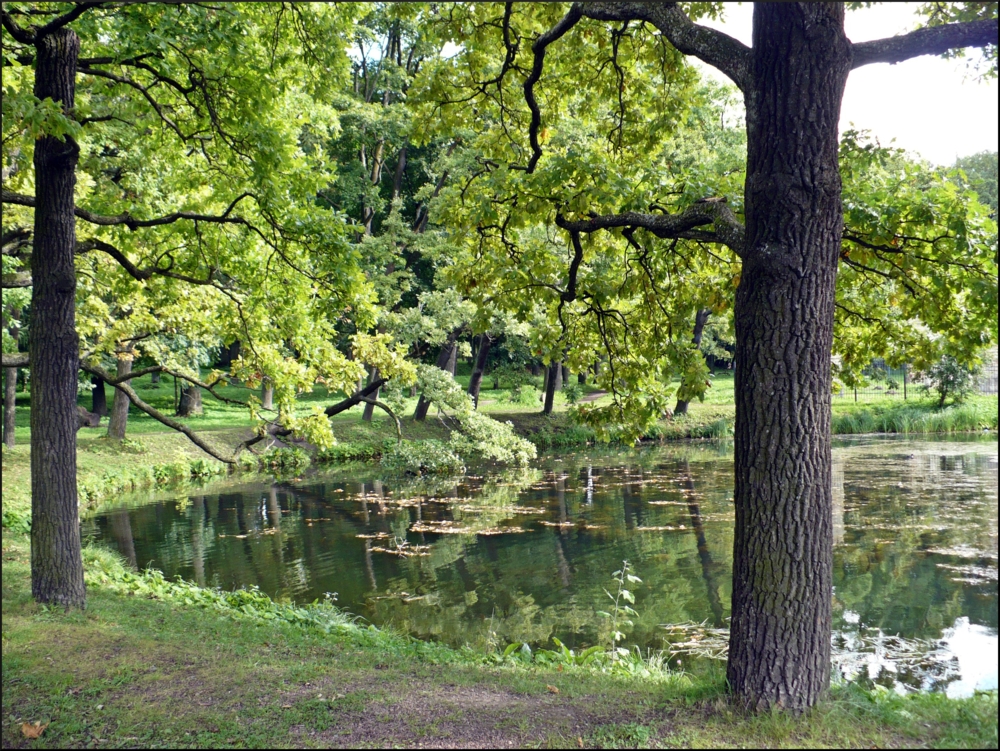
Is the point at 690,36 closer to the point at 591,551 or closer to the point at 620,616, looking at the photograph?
the point at 620,616

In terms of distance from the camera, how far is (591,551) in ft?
40.6

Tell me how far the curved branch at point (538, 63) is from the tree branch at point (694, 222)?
1.31 m

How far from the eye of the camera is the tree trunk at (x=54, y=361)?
6.75 meters

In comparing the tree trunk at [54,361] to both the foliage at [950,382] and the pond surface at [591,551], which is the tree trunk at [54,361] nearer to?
the pond surface at [591,551]

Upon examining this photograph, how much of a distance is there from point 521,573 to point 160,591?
493 centimetres

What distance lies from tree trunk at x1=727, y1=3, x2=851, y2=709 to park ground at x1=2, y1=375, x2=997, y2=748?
0.34 metres

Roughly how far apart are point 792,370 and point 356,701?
3.23 meters

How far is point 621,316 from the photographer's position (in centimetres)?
720

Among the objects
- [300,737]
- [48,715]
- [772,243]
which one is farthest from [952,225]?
[48,715]

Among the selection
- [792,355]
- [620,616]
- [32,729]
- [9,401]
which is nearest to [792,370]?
[792,355]

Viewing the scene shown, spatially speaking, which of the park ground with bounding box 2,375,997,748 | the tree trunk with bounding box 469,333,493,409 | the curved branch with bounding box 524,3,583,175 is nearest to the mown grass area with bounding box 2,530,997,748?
the park ground with bounding box 2,375,997,748

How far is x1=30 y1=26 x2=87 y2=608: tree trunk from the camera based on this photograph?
675 cm

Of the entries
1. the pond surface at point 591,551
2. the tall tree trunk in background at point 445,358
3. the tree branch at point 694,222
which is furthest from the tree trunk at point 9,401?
the tree branch at point 694,222

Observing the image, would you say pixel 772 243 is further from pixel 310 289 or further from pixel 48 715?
pixel 310 289
